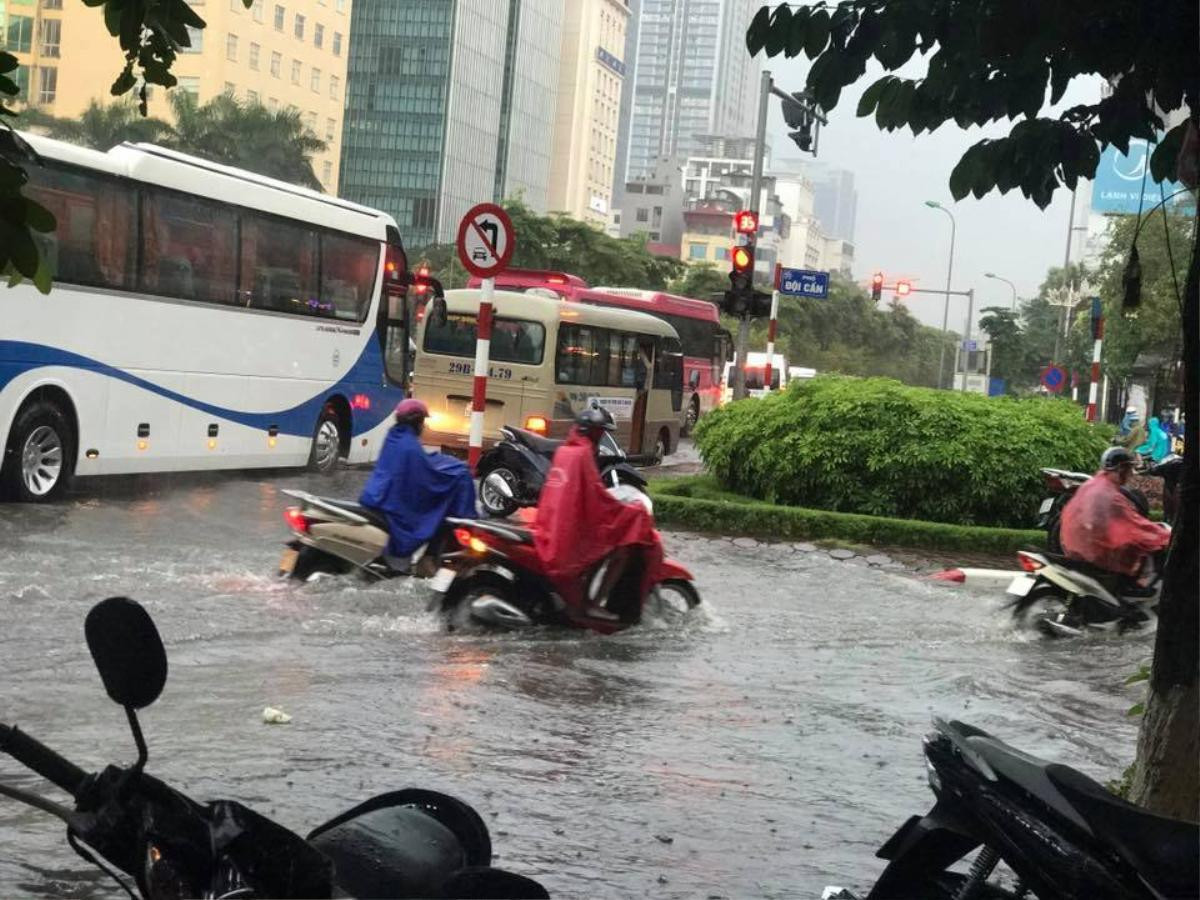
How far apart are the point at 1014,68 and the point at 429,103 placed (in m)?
89.7

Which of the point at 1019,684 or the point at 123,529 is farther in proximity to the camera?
the point at 123,529

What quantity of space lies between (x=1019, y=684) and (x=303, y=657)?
4377 millimetres

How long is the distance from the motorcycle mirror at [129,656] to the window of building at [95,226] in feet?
42.9

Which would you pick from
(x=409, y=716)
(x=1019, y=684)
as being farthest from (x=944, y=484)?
(x=409, y=716)

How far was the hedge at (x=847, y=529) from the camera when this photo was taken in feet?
54.7

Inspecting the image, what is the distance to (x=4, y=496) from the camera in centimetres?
1515

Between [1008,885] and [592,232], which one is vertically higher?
[592,232]

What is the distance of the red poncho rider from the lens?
10320 mm

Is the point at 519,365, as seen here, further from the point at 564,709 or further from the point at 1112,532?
the point at 564,709

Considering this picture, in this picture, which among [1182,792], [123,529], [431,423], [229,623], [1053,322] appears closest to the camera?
[1182,792]

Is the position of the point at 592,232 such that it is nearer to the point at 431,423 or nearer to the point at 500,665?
the point at 431,423

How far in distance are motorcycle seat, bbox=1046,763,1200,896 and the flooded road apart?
268 centimetres

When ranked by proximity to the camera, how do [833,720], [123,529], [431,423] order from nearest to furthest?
[833,720]
[123,529]
[431,423]

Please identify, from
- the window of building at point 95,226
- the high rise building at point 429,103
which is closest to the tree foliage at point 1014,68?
the window of building at point 95,226
